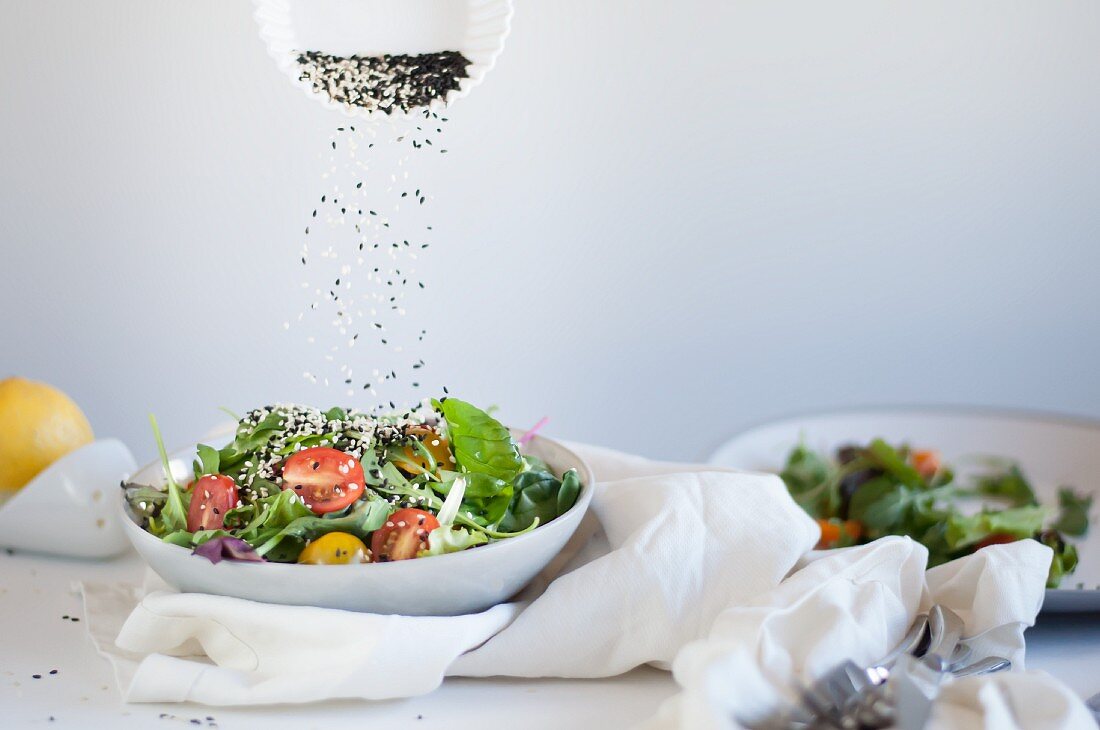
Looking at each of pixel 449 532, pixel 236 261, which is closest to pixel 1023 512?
pixel 449 532

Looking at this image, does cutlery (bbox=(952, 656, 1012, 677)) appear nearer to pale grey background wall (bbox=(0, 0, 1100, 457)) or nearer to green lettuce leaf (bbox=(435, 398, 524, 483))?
green lettuce leaf (bbox=(435, 398, 524, 483))

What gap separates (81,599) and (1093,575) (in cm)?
88

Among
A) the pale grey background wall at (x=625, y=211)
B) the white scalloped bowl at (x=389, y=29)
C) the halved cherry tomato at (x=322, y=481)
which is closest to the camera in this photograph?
the halved cherry tomato at (x=322, y=481)

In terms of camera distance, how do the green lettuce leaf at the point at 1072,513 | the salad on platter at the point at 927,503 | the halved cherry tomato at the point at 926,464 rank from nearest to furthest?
1. the salad on platter at the point at 927,503
2. the green lettuce leaf at the point at 1072,513
3. the halved cherry tomato at the point at 926,464

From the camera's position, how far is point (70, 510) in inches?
37.6

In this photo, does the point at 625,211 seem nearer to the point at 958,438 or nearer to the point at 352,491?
the point at 958,438

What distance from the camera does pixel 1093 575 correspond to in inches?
37.5

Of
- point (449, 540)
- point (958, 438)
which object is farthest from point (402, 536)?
point (958, 438)

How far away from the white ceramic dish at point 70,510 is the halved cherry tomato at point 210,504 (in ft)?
0.81

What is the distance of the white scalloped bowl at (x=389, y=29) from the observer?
845mm

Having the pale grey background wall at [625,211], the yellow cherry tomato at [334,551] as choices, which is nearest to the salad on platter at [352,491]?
the yellow cherry tomato at [334,551]

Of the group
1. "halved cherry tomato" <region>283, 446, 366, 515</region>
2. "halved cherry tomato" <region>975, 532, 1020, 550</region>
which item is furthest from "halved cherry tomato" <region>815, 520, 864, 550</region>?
"halved cherry tomato" <region>283, 446, 366, 515</region>

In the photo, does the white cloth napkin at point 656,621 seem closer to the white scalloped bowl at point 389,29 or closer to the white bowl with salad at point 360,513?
the white bowl with salad at point 360,513

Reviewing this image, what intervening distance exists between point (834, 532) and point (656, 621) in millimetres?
356
